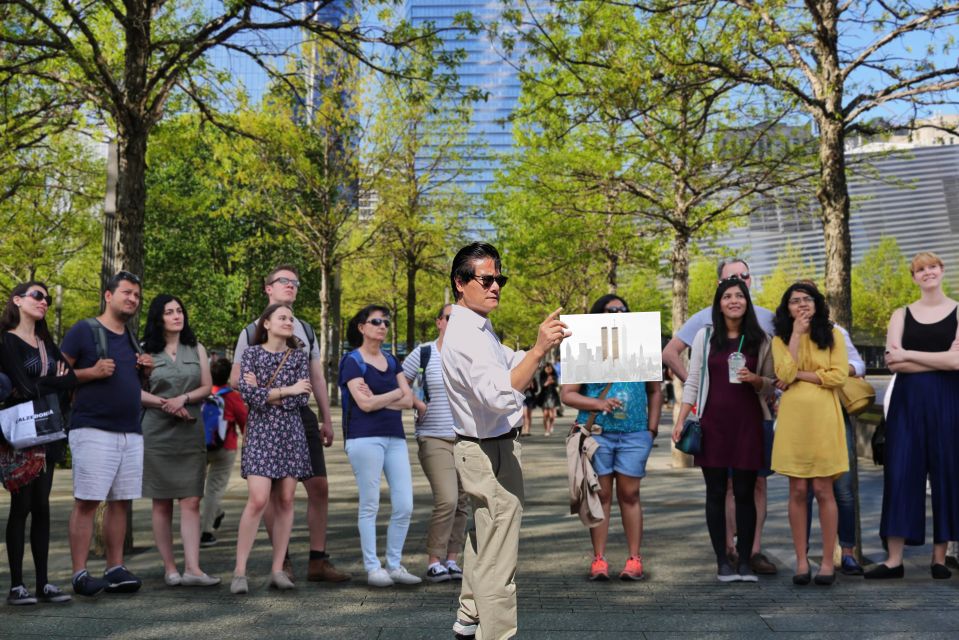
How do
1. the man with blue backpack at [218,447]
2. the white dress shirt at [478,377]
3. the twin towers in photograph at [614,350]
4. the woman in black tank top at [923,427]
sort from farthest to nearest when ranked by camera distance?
1. the man with blue backpack at [218,447]
2. the woman in black tank top at [923,427]
3. the twin towers in photograph at [614,350]
4. the white dress shirt at [478,377]

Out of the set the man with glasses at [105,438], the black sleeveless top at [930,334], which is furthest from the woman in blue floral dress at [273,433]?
the black sleeveless top at [930,334]

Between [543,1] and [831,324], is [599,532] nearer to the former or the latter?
[831,324]

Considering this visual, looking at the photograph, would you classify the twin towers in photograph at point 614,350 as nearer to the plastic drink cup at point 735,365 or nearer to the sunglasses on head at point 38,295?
the plastic drink cup at point 735,365

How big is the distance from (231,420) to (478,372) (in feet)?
18.0

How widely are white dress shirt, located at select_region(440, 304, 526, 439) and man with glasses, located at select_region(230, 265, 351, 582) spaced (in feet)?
9.28

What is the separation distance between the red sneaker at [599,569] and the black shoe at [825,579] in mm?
1420

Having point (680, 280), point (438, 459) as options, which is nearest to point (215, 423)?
point (438, 459)

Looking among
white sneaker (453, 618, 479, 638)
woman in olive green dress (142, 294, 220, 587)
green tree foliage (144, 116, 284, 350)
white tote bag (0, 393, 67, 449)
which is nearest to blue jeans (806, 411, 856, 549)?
white sneaker (453, 618, 479, 638)

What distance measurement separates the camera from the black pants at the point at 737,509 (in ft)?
21.5

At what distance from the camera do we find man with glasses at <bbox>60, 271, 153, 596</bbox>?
6.12m

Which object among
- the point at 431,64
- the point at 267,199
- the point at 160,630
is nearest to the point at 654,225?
the point at 267,199

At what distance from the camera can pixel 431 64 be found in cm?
967

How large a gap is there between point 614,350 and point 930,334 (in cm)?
310

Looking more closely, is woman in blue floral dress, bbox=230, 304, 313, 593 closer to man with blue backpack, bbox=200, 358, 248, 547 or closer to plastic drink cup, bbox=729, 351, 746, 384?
man with blue backpack, bbox=200, 358, 248, 547
